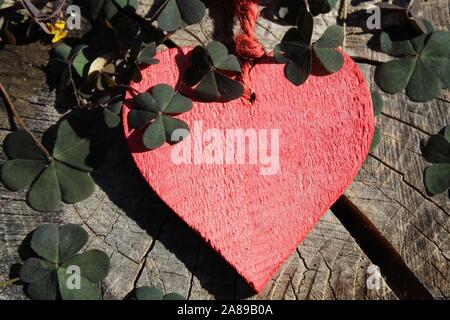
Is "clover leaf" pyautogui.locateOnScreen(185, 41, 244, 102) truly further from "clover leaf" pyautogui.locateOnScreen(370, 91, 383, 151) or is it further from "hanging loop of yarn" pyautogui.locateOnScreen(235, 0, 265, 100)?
"clover leaf" pyautogui.locateOnScreen(370, 91, 383, 151)

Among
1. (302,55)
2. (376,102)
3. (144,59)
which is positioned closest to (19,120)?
(144,59)

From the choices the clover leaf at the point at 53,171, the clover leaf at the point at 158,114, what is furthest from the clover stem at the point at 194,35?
the clover leaf at the point at 53,171

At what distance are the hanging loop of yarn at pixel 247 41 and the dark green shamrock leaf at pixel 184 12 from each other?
0.10 m

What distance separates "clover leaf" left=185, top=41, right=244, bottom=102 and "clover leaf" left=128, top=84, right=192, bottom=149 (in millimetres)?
55

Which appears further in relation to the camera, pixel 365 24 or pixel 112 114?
pixel 365 24

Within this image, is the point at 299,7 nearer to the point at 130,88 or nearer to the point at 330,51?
the point at 330,51

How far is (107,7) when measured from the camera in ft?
6.91

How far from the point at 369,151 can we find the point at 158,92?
1.98ft

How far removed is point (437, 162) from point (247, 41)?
622mm

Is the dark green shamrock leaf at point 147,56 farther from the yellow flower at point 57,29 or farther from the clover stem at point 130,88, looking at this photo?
the yellow flower at point 57,29

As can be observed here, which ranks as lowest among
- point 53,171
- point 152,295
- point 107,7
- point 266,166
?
point 152,295

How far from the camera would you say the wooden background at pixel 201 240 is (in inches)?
81.9
